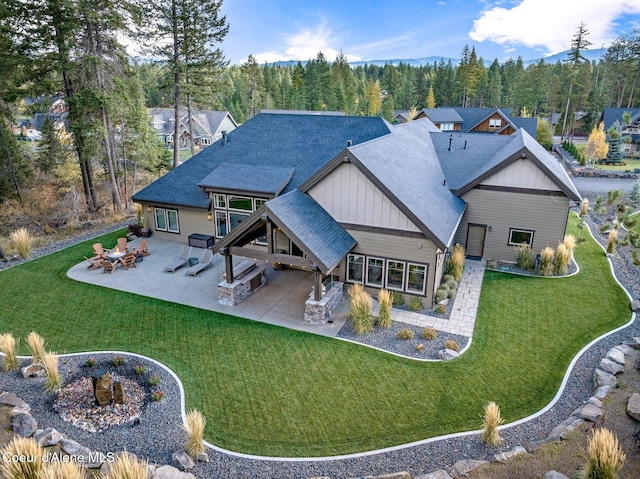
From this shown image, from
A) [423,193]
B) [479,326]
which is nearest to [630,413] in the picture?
[479,326]

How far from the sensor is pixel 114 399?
921 centimetres

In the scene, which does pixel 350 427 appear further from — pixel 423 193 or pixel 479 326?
pixel 423 193

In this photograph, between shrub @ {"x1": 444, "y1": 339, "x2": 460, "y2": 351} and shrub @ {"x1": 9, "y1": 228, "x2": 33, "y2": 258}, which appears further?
shrub @ {"x1": 9, "y1": 228, "x2": 33, "y2": 258}

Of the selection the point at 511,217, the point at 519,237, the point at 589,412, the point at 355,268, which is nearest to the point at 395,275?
the point at 355,268

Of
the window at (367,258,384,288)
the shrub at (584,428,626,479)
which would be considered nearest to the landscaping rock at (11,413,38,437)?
the window at (367,258,384,288)

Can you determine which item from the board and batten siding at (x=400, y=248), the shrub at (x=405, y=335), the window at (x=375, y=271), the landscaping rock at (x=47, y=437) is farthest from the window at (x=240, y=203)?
the landscaping rock at (x=47, y=437)

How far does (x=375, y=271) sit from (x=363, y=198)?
2668 mm

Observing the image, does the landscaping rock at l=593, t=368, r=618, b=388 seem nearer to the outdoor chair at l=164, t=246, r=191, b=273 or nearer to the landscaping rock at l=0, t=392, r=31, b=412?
the landscaping rock at l=0, t=392, r=31, b=412

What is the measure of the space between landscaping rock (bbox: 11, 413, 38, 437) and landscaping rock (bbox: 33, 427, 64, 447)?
0.15 m

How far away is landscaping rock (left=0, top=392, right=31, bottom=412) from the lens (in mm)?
8930

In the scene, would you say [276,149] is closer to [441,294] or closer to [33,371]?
[441,294]

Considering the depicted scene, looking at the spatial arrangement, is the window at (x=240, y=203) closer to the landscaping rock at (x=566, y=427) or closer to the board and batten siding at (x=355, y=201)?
the board and batten siding at (x=355, y=201)

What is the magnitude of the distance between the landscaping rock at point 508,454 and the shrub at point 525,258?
10.9m

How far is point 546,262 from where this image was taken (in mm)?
16328
